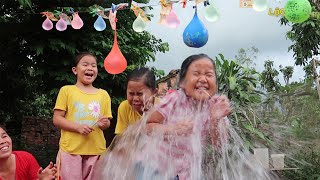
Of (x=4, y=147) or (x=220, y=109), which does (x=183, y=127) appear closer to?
(x=220, y=109)

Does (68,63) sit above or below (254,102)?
above

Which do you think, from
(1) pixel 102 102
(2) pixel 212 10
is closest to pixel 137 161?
(1) pixel 102 102

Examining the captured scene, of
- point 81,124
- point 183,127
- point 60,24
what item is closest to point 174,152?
point 183,127

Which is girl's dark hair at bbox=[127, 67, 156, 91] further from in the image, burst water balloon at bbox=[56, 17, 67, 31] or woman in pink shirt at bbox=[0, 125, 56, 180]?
burst water balloon at bbox=[56, 17, 67, 31]

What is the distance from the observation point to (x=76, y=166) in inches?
130

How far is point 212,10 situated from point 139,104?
1663 mm

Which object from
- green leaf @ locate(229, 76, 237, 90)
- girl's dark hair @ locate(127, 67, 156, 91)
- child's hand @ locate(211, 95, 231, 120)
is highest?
green leaf @ locate(229, 76, 237, 90)

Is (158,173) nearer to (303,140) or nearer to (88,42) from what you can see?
(303,140)

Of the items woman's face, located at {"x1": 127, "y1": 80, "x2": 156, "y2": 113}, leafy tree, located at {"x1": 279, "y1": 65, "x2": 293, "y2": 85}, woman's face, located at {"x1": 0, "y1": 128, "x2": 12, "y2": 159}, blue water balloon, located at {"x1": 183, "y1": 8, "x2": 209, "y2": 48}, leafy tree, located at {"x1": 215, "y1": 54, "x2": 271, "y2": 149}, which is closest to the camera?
woman's face, located at {"x1": 0, "y1": 128, "x2": 12, "y2": 159}

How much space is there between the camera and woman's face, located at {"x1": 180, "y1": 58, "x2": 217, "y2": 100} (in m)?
2.58

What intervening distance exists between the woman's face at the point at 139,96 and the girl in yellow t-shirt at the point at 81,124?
0.25 m

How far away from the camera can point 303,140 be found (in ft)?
21.8

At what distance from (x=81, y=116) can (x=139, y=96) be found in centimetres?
48

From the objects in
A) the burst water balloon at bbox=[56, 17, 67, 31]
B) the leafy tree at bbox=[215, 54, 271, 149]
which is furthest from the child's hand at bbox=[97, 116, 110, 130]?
the burst water balloon at bbox=[56, 17, 67, 31]
